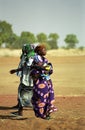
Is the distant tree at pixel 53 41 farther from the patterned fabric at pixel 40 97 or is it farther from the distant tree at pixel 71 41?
the patterned fabric at pixel 40 97

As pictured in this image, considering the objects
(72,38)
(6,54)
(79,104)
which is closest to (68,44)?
(72,38)

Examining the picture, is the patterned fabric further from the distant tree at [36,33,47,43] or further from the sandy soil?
the distant tree at [36,33,47,43]

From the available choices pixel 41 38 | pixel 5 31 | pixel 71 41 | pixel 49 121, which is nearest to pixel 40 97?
pixel 49 121

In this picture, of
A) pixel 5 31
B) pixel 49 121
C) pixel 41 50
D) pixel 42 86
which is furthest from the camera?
pixel 5 31

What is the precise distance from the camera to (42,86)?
9.20 meters

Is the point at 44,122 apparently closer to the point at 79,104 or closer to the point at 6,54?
the point at 79,104

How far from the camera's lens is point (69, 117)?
9.50m

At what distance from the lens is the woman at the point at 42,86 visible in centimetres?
922

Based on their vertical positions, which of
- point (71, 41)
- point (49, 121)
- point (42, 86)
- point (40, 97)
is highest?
point (42, 86)

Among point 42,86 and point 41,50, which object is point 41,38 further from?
point 42,86

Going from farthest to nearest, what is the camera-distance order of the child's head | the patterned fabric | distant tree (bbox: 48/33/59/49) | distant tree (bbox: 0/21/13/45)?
1. distant tree (bbox: 48/33/59/49)
2. distant tree (bbox: 0/21/13/45)
3. the child's head
4. the patterned fabric

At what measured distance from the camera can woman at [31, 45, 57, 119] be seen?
30.2 ft

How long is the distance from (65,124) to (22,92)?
2.03 meters

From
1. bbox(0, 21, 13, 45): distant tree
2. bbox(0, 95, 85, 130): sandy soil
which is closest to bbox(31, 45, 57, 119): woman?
bbox(0, 95, 85, 130): sandy soil
